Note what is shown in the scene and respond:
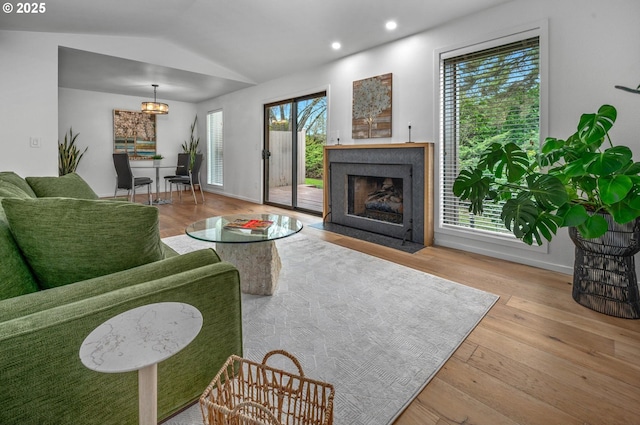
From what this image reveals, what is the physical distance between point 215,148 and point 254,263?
6.26 meters

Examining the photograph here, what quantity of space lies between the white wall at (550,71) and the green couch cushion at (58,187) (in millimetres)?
3171

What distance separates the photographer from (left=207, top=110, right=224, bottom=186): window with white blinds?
7.67 meters

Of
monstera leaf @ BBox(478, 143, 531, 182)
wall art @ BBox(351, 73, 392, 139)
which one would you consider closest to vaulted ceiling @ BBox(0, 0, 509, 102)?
wall art @ BBox(351, 73, 392, 139)

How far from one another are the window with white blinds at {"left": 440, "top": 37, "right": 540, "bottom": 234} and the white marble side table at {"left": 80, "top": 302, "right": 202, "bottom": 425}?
319 cm

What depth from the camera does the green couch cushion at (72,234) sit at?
3.34 feet

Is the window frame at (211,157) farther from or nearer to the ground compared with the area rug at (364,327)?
farther from the ground

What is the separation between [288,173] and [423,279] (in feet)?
12.4

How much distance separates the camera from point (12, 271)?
973mm

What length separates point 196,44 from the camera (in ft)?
16.4

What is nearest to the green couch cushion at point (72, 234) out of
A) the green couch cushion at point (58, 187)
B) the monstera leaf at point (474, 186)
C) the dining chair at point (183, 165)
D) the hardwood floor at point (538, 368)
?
the hardwood floor at point (538, 368)

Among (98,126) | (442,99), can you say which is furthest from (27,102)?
(442,99)

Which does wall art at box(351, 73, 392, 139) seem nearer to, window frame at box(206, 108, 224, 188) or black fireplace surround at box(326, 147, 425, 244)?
black fireplace surround at box(326, 147, 425, 244)

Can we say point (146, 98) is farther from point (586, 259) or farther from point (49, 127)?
point (586, 259)

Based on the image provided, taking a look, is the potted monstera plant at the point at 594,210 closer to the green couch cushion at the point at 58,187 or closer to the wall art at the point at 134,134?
the green couch cushion at the point at 58,187
